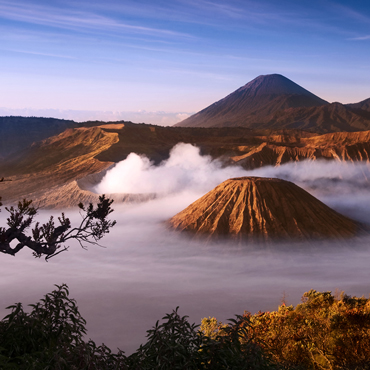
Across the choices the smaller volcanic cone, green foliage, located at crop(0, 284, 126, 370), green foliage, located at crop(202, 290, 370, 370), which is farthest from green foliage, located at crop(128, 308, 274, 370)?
the smaller volcanic cone

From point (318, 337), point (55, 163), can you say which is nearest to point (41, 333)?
point (318, 337)

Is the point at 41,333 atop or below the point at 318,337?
atop

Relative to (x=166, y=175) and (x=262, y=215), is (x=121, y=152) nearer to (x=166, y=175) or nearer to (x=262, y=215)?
(x=166, y=175)

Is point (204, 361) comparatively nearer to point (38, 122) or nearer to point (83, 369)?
point (83, 369)

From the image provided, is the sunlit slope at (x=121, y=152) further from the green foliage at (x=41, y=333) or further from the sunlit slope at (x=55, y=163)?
the green foliage at (x=41, y=333)

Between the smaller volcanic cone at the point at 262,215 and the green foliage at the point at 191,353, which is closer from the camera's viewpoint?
the green foliage at the point at 191,353

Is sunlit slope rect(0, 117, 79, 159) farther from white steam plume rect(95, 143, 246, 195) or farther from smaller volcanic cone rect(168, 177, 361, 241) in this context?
smaller volcanic cone rect(168, 177, 361, 241)

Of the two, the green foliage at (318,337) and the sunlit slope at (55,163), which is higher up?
the sunlit slope at (55,163)

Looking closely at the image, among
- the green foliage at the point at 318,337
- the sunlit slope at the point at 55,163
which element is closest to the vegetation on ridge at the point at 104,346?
the green foliage at the point at 318,337
